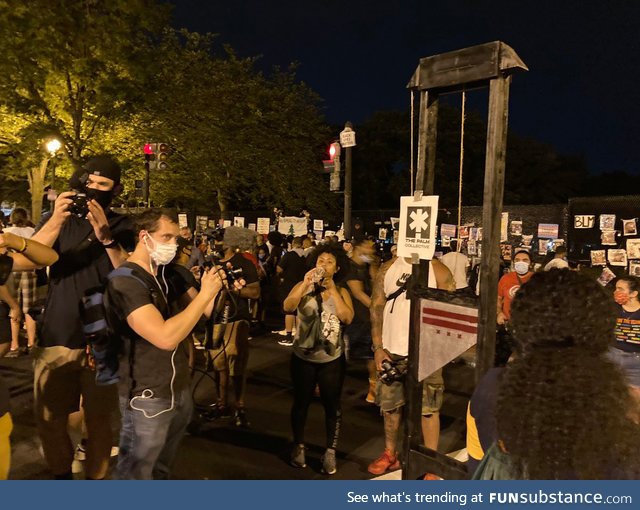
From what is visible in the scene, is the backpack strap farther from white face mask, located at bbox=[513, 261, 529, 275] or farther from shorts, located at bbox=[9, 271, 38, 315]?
shorts, located at bbox=[9, 271, 38, 315]

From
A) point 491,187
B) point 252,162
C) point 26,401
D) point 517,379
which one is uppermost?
point 252,162

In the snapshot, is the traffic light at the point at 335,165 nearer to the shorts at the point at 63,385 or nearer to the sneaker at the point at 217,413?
the sneaker at the point at 217,413

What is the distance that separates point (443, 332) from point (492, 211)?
816mm

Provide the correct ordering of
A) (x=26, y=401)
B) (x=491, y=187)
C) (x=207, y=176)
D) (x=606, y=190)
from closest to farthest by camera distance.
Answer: (x=491, y=187), (x=26, y=401), (x=207, y=176), (x=606, y=190)

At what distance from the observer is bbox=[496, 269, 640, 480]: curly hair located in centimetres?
160

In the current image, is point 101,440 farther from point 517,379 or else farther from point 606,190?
point 606,190

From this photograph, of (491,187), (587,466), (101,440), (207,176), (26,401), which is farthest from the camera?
(207,176)

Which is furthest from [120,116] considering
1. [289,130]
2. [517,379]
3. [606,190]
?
[606,190]

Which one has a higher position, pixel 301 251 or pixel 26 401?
pixel 301 251

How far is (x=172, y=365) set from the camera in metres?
3.02

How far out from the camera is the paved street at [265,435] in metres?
4.83

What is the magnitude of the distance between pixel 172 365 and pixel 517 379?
6.17ft

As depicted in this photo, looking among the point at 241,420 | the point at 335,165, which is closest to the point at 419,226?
the point at 241,420

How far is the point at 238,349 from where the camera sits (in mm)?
5867
